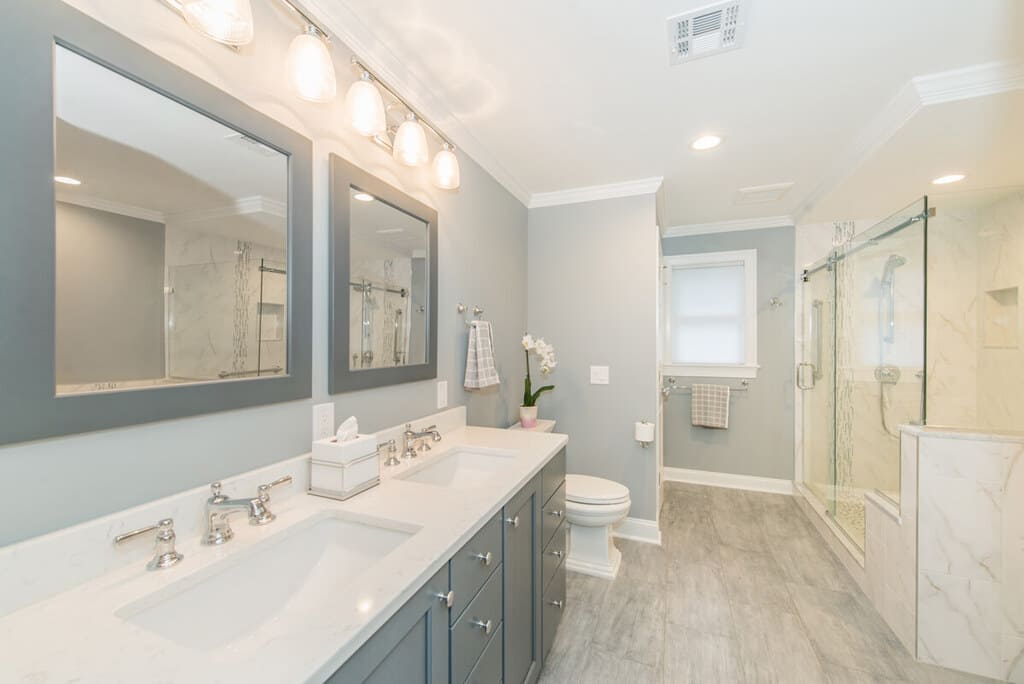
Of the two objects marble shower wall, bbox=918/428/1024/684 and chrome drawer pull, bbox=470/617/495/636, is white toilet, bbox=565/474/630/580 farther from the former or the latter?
marble shower wall, bbox=918/428/1024/684

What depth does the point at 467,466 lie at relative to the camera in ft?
5.52

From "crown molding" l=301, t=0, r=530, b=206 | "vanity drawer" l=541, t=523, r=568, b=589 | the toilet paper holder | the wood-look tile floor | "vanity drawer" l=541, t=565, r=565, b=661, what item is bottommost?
the wood-look tile floor

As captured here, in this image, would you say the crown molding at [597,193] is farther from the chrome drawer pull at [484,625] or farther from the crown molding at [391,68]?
the chrome drawer pull at [484,625]

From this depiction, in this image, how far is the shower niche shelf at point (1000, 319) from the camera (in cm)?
255

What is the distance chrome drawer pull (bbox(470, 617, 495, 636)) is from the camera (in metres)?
1.03

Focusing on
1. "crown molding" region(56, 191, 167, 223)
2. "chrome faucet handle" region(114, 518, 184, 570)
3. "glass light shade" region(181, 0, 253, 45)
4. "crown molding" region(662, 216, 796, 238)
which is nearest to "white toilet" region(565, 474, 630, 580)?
"chrome faucet handle" region(114, 518, 184, 570)

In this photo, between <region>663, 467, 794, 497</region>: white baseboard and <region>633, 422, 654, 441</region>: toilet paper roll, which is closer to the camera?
<region>633, 422, 654, 441</region>: toilet paper roll

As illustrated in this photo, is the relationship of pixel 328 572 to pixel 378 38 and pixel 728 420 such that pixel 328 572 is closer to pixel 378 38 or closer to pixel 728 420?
pixel 378 38

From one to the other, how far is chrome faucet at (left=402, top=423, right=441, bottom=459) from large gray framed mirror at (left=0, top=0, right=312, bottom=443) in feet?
1.66

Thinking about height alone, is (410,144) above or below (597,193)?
below

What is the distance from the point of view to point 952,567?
167 cm

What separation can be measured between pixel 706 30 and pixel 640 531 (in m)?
2.71

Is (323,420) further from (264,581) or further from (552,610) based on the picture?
(552,610)

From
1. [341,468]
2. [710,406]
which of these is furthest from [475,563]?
[710,406]
